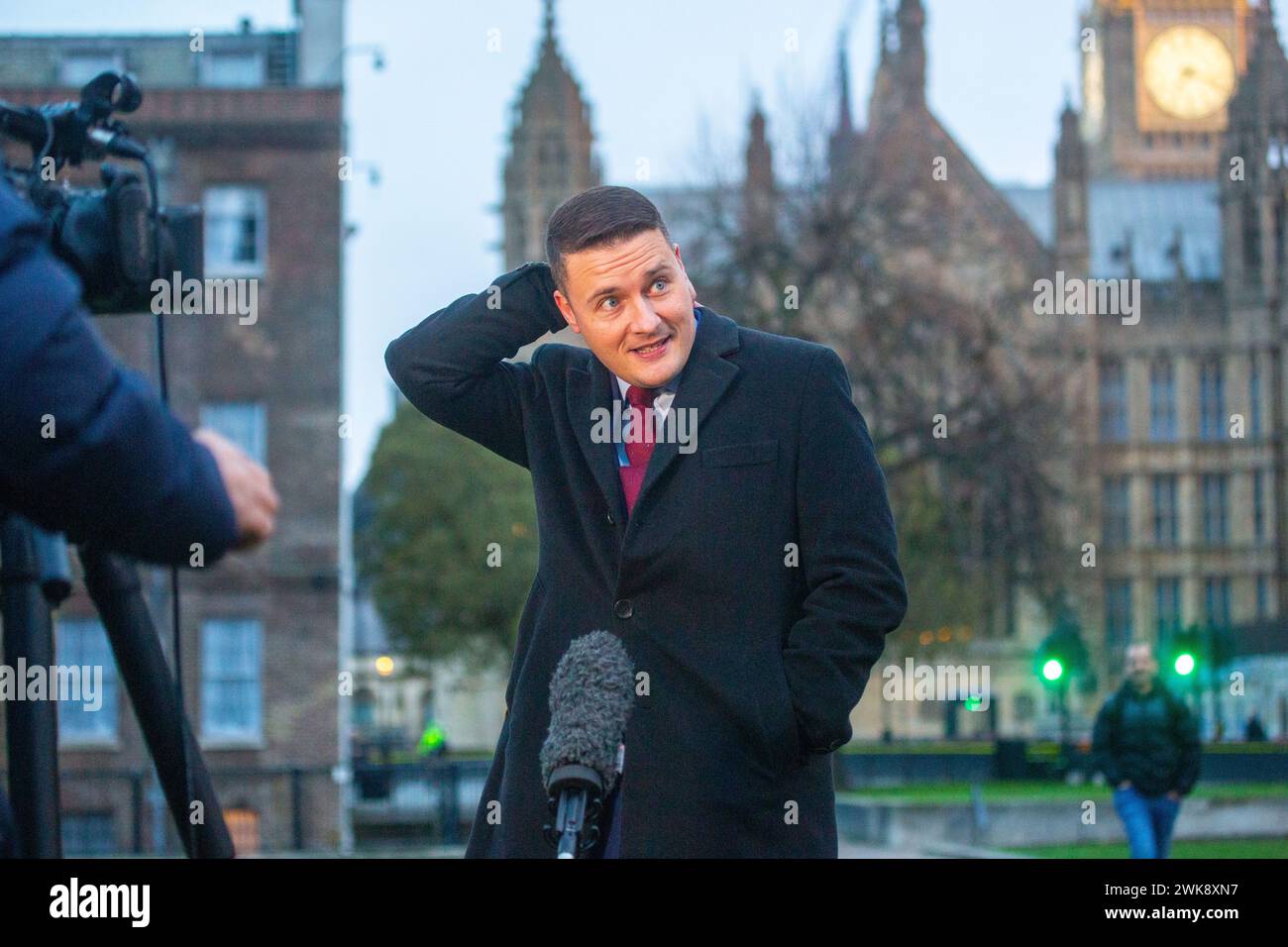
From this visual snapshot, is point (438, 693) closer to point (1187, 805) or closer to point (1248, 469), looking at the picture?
point (1248, 469)

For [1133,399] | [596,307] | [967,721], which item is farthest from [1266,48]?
[596,307]

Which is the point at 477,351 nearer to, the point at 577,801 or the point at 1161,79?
the point at 577,801

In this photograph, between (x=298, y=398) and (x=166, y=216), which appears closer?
(x=166, y=216)

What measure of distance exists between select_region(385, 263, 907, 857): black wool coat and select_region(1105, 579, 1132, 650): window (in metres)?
73.8

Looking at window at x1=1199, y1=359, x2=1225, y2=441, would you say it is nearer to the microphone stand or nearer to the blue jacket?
the microphone stand

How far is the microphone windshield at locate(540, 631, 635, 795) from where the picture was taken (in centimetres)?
341

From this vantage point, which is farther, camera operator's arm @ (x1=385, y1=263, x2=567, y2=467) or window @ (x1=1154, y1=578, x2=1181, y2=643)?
window @ (x1=1154, y1=578, x2=1181, y2=643)

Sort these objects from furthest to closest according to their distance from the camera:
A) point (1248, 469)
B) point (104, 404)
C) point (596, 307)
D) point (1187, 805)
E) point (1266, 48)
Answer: point (1248, 469), point (1266, 48), point (1187, 805), point (596, 307), point (104, 404)

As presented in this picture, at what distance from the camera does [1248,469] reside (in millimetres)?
76188

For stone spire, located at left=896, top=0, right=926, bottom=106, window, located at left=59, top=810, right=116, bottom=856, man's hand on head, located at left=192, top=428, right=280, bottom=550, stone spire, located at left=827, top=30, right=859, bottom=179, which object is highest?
stone spire, located at left=896, top=0, right=926, bottom=106

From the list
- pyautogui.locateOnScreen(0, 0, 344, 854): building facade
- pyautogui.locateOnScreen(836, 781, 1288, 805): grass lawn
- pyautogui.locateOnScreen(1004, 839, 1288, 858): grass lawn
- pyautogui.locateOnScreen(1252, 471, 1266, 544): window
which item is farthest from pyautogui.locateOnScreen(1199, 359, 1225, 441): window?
pyautogui.locateOnScreen(1004, 839, 1288, 858): grass lawn

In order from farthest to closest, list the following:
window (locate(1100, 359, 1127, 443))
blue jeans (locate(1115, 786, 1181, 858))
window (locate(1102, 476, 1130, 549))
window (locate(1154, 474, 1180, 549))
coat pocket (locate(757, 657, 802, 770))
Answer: window (locate(1154, 474, 1180, 549)) → window (locate(1100, 359, 1127, 443)) → window (locate(1102, 476, 1130, 549)) → blue jeans (locate(1115, 786, 1181, 858)) → coat pocket (locate(757, 657, 802, 770))

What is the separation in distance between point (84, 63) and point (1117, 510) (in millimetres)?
53098
